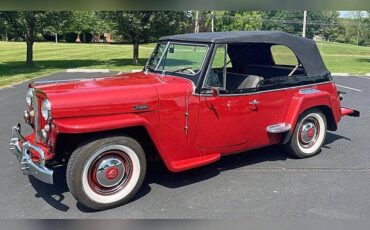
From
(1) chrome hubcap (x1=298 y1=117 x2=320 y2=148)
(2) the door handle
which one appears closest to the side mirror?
(2) the door handle

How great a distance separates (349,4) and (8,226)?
3.59 m

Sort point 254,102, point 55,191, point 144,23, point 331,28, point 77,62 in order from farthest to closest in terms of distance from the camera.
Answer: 1. point 331,28
2. point 77,62
3. point 144,23
4. point 254,102
5. point 55,191

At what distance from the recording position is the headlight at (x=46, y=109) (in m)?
3.60

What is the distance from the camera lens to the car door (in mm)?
4371

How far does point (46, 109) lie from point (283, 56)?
3.59 metres

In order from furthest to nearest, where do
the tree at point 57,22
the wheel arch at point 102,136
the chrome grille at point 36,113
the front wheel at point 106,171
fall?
the tree at point 57,22 → the chrome grille at point 36,113 → the wheel arch at point 102,136 → the front wheel at point 106,171

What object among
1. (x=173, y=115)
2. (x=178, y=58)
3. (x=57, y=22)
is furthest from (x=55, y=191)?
(x=57, y=22)

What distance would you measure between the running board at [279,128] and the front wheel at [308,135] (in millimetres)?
291

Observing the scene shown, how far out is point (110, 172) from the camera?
387cm

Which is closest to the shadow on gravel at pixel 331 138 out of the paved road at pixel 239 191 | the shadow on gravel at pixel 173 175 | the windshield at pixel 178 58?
the paved road at pixel 239 191

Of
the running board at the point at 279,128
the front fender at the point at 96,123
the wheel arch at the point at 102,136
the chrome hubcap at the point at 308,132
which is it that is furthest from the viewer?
the chrome hubcap at the point at 308,132

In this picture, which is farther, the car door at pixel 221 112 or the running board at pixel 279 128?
the running board at pixel 279 128

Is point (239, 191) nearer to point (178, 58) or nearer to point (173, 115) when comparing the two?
point (173, 115)

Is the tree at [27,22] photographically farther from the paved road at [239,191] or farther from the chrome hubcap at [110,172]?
the chrome hubcap at [110,172]
